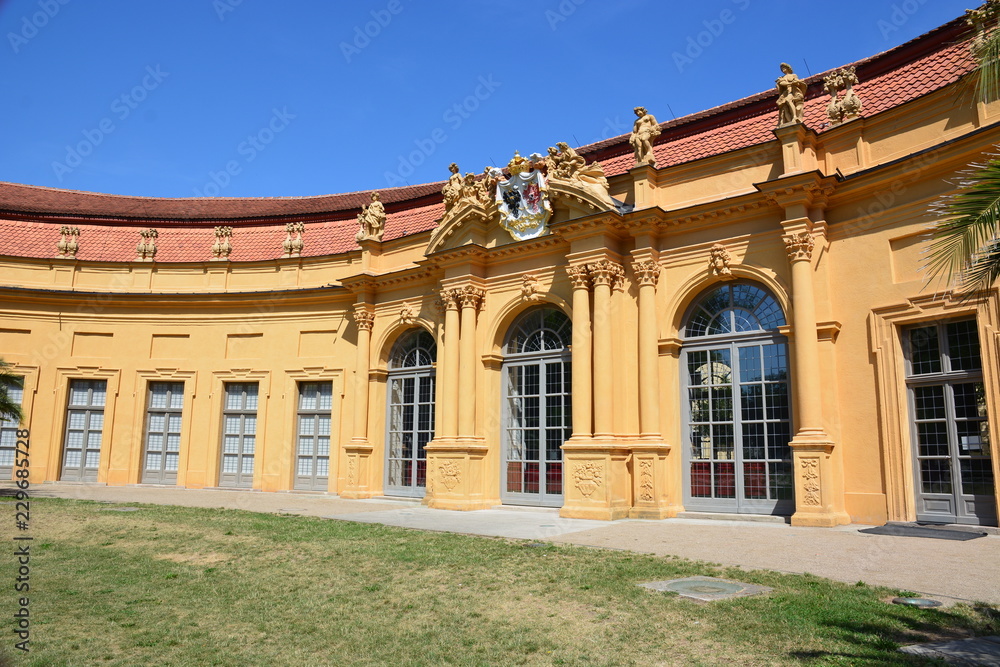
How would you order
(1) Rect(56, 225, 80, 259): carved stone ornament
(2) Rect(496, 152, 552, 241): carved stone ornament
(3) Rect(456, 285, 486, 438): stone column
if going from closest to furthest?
1. (2) Rect(496, 152, 552, 241): carved stone ornament
2. (3) Rect(456, 285, 486, 438): stone column
3. (1) Rect(56, 225, 80, 259): carved stone ornament

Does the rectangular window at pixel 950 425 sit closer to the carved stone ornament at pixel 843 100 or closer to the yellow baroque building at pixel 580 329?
the yellow baroque building at pixel 580 329

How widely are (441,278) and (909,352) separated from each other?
10675 millimetres

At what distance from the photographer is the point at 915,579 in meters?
7.89

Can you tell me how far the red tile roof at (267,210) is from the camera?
16.3 m

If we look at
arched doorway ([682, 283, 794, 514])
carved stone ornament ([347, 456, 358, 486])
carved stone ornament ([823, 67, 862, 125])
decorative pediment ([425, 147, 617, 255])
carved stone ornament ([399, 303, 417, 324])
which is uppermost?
carved stone ornament ([823, 67, 862, 125])

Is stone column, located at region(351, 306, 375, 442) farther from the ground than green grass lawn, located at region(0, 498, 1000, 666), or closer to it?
farther from the ground

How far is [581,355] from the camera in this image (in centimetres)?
1591

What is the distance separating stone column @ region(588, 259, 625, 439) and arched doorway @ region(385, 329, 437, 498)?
19.0 ft

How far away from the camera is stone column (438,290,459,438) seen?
1803 cm

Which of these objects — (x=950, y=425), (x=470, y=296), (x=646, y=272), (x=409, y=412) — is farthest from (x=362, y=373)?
(x=950, y=425)

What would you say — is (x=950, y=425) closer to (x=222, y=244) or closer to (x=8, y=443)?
(x=222, y=244)

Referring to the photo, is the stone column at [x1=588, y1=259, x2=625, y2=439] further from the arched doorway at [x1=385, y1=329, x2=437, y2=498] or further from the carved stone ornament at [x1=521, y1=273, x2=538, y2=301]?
the arched doorway at [x1=385, y1=329, x2=437, y2=498]

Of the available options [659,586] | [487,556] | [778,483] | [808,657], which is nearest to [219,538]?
[487,556]

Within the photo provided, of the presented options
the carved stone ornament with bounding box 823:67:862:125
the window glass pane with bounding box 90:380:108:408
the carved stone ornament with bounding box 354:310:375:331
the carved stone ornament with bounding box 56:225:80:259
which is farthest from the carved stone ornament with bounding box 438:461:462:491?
the carved stone ornament with bounding box 56:225:80:259
